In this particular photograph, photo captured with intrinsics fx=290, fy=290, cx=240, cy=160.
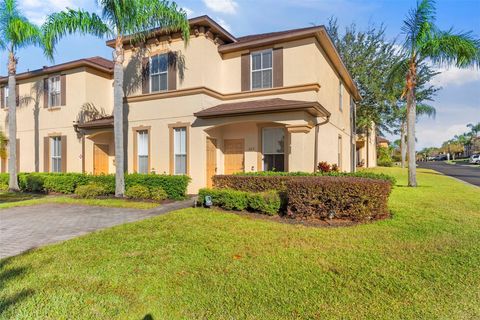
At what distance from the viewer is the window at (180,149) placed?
43.9 feet

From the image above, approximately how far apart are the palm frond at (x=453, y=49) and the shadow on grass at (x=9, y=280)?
17113 mm

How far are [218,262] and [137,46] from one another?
1310 cm

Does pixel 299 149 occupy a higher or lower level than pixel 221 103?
lower

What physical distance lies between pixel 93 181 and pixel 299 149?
31.4ft

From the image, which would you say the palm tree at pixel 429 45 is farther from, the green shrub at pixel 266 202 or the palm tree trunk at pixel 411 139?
the green shrub at pixel 266 202

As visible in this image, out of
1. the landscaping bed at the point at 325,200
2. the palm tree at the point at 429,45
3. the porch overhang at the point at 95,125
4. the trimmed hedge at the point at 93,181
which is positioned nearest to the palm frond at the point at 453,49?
the palm tree at the point at 429,45

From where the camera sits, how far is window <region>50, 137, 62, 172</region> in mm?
17656

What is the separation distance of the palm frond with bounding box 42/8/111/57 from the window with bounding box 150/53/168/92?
8.23ft

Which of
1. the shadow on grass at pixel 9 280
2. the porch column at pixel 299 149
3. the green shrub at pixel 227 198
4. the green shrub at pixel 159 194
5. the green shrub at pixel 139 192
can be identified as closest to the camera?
the shadow on grass at pixel 9 280

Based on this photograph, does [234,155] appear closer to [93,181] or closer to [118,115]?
[118,115]

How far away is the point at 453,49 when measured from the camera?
44.2 feet

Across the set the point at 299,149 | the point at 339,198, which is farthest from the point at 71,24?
the point at 339,198

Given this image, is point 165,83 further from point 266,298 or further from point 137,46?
point 266,298

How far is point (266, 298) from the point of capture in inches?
143
